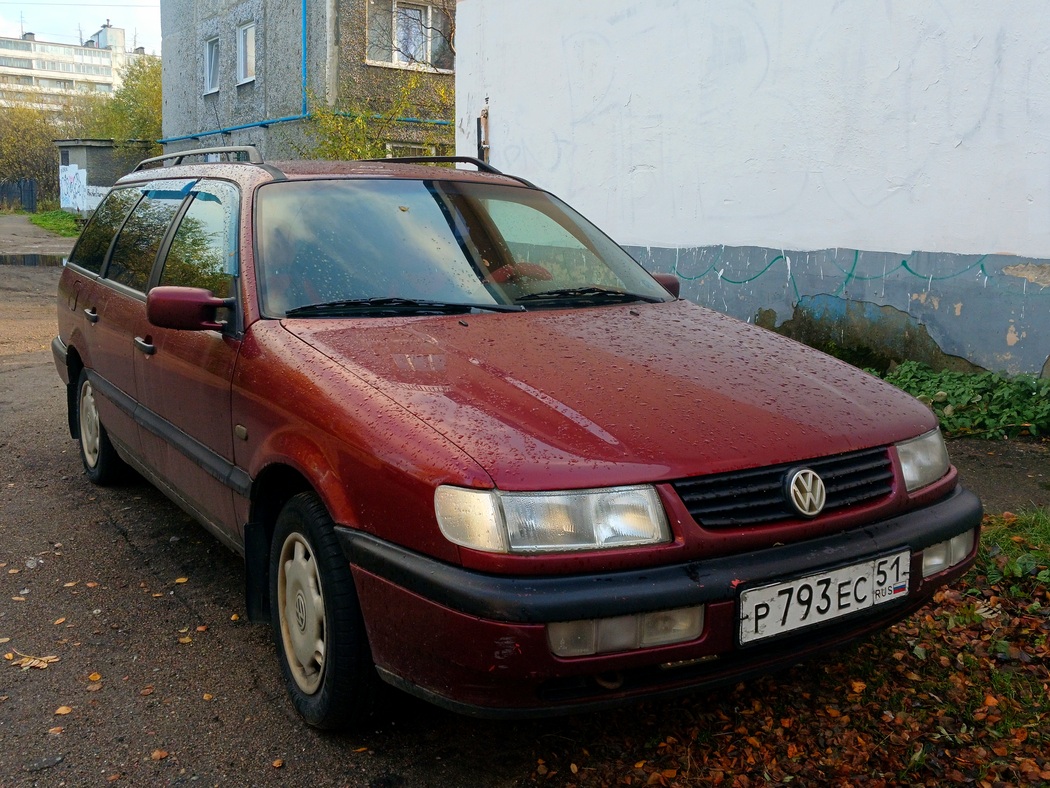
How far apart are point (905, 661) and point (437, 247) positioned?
2.11m

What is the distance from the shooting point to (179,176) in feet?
14.8

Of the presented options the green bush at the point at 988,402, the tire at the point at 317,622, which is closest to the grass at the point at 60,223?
the green bush at the point at 988,402

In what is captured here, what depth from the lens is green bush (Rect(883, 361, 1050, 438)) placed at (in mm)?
5723

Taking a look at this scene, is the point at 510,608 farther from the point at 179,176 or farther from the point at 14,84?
the point at 14,84

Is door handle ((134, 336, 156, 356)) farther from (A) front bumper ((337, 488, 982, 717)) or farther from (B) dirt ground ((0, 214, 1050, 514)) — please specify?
(B) dirt ground ((0, 214, 1050, 514))

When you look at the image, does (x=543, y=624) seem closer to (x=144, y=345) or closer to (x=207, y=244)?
(x=207, y=244)

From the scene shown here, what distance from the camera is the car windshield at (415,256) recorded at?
3.32 meters

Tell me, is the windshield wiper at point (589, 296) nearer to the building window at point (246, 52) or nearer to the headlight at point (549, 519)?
the headlight at point (549, 519)

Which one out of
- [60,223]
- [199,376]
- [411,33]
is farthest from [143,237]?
[60,223]

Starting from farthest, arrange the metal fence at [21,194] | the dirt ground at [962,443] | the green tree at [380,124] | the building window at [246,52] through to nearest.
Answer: the metal fence at [21,194]
the building window at [246,52]
the green tree at [380,124]
the dirt ground at [962,443]

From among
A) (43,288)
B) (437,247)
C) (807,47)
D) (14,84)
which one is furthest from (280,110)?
(14,84)

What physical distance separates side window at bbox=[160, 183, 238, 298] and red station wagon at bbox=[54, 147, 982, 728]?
2 centimetres

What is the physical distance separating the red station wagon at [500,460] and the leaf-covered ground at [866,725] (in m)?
0.38

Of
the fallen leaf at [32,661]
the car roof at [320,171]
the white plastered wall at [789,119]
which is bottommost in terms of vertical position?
the fallen leaf at [32,661]
